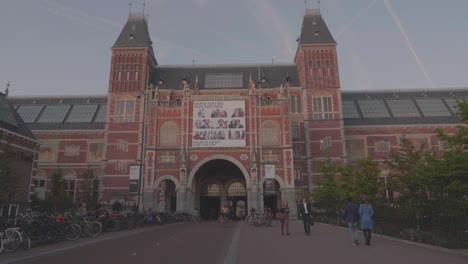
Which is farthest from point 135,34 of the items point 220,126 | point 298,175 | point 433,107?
point 433,107

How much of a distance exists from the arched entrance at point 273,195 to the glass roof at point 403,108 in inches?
897

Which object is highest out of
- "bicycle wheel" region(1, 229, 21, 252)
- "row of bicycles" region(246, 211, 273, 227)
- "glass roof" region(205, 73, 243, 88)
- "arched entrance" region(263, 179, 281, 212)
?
A: "glass roof" region(205, 73, 243, 88)

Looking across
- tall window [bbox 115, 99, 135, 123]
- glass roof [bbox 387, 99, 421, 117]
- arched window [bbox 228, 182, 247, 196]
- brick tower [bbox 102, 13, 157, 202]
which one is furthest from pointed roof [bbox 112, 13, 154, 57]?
glass roof [bbox 387, 99, 421, 117]

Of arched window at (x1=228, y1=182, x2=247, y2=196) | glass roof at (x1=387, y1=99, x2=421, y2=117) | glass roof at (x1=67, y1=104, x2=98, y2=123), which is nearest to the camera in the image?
arched window at (x1=228, y1=182, x2=247, y2=196)

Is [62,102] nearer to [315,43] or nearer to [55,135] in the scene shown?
[55,135]

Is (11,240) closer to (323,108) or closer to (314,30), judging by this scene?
(323,108)

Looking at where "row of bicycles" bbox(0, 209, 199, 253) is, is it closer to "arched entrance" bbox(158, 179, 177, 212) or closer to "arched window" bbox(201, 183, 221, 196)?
"arched entrance" bbox(158, 179, 177, 212)

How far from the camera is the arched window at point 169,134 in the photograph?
37.1 meters

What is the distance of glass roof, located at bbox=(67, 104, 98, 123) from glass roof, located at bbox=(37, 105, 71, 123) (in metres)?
1.16

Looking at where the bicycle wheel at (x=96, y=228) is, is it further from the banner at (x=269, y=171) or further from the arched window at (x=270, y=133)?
the arched window at (x=270, y=133)

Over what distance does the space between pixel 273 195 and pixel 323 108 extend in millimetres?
13525

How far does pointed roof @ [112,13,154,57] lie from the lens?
46.3 m

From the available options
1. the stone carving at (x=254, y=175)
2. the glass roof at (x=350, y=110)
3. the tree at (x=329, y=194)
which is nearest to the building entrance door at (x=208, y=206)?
the stone carving at (x=254, y=175)

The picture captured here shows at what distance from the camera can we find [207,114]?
36906 mm
